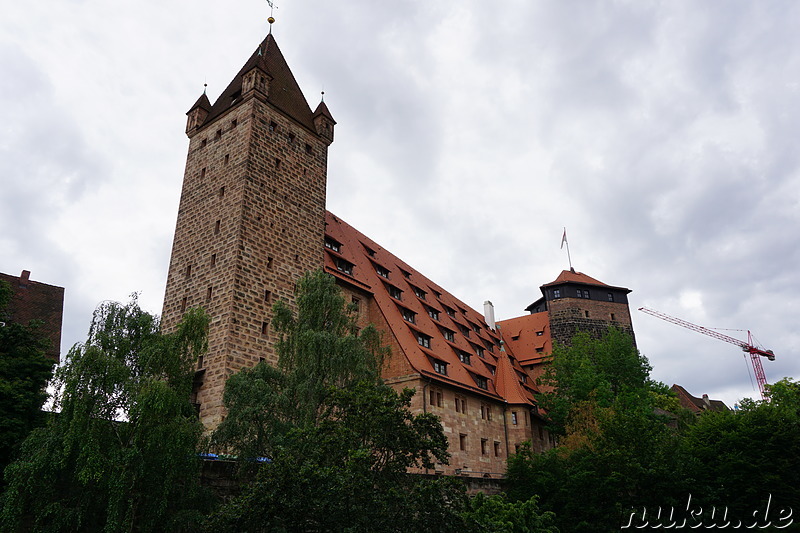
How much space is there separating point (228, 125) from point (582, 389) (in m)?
22.8

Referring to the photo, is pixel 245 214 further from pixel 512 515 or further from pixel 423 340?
pixel 512 515

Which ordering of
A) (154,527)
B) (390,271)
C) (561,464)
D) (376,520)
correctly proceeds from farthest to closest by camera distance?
(390,271) → (561,464) → (154,527) → (376,520)

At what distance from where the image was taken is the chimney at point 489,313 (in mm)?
45172

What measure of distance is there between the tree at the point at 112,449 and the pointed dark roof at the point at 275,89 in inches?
696

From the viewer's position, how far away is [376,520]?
35.6 ft

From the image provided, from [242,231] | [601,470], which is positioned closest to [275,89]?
[242,231]

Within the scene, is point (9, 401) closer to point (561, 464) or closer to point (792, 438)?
point (561, 464)

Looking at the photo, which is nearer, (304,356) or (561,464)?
(304,356)

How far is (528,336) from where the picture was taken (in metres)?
45.8

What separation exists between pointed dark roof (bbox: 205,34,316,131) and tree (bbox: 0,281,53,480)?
48.1 feet

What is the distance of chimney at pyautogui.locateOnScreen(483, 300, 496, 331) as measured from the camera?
4517cm

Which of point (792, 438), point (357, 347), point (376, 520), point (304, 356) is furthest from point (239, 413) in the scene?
point (792, 438)

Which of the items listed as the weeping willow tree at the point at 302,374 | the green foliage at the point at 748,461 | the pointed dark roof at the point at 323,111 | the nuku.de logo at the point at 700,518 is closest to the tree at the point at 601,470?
the nuku.de logo at the point at 700,518

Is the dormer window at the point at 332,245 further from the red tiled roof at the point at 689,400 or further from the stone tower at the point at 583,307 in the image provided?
the red tiled roof at the point at 689,400
